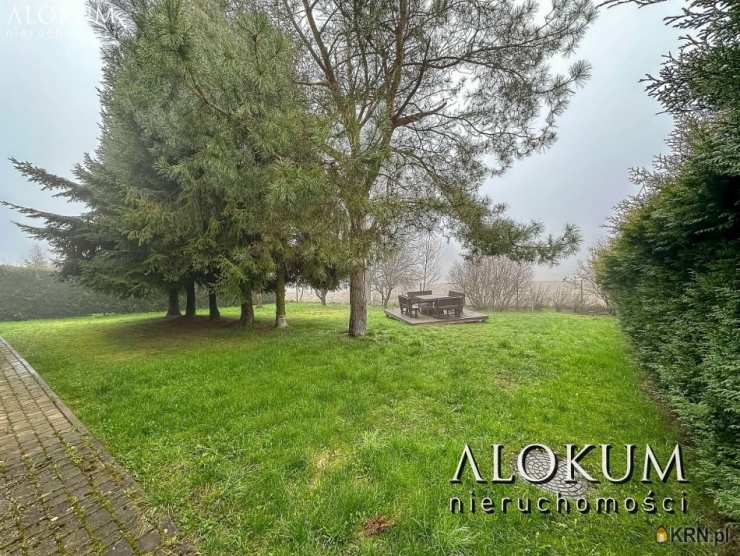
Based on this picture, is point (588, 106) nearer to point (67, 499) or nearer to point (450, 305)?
point (450, 305)

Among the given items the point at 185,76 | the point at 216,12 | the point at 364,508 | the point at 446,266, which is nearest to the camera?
the point at 364,508

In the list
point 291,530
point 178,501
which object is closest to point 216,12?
point 178,501

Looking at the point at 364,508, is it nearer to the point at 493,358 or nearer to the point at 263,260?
the point at 493,358

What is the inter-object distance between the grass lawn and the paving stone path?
134 millimetres

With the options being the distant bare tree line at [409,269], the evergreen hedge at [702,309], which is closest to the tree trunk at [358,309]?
the evergreen hedge at [702,309]

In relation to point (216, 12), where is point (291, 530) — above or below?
below

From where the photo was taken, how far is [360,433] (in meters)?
2.95

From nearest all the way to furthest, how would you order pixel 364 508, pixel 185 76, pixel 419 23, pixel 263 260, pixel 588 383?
pixel 364 508 < pixel 185 76 < pixel 588 383 < pixel 419 23 < pixel 263 260

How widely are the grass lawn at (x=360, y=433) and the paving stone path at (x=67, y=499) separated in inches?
5.3

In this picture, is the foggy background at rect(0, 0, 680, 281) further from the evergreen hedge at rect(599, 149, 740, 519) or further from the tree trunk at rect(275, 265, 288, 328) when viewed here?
the tree trunk at rect(275, 265, 288, 328)

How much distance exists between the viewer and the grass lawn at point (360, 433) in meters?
1.81

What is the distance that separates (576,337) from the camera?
717 cm

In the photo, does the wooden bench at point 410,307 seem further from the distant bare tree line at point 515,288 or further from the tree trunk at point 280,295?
the distant bare tree line at point 515,288

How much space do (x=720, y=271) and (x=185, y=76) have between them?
5.27 meters
